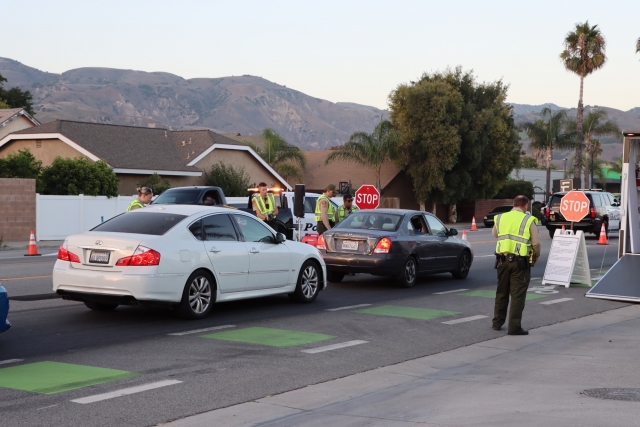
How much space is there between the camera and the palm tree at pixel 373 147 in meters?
54.2

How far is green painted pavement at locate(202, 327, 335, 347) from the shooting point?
10445 millimetres

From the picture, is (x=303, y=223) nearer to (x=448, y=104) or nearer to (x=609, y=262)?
(x=609, y=262)

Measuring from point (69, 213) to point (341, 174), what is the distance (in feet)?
94.5

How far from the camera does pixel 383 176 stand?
57281 mm

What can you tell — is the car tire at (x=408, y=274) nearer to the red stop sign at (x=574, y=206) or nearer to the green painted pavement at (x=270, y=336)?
the green painted pavement at (x=270, y=336)

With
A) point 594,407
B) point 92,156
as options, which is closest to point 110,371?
point 594,407

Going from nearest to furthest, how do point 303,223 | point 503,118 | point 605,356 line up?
point 605,356
point 303,223
point 503,118

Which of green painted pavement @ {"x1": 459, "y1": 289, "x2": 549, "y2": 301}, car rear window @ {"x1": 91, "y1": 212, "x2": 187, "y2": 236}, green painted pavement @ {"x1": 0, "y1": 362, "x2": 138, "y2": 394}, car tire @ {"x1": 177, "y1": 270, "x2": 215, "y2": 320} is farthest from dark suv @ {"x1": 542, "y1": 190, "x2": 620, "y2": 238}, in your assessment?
green painted pavement @ {"x1": 0, "y1": 362, "x2": 138, "y2": 394}

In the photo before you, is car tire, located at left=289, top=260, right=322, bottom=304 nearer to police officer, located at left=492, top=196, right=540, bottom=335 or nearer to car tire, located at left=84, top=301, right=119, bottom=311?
car tire, located at left=84, top=301, right=119, bottom=311

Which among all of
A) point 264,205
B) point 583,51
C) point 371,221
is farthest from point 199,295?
point 583,51

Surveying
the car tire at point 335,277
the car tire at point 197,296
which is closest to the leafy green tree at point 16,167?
the car tire at point 335,277

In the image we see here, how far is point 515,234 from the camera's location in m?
11.5

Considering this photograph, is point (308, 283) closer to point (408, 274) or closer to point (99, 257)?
point (408, 274)

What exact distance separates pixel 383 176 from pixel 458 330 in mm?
45648
